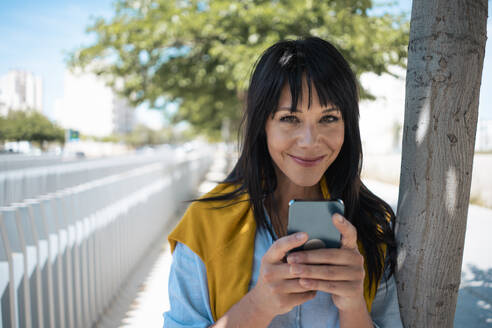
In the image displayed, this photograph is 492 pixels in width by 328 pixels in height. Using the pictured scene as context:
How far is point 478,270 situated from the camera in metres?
3.03

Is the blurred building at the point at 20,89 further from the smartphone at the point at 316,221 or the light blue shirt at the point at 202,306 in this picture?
the smartphone at the point at 316,221

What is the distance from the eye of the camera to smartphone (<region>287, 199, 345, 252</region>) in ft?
3.64

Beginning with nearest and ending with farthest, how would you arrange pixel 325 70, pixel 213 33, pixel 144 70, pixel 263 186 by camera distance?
pixel 325 70
pixel 263 186
pixel 213 33
pixel 144 70

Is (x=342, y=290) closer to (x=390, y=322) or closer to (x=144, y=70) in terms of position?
(x=390, y=322)

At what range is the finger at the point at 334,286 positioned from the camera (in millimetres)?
1146

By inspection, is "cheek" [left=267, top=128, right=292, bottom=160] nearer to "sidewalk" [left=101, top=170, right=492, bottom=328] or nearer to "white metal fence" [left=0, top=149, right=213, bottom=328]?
"sidewalk" [left=101, top=170, right=492, bottom=328]

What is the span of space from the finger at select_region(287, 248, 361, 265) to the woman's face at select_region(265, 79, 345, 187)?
0.42m

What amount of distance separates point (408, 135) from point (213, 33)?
306 inches

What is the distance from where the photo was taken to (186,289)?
1494 millimetres

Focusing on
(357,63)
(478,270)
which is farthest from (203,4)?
(478,270)

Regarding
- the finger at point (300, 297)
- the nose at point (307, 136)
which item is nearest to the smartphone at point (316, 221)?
the finger at point (300, 297)

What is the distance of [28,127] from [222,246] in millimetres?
12604

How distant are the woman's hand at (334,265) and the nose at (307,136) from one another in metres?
0.41

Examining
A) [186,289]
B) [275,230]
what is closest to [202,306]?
[186,289]
